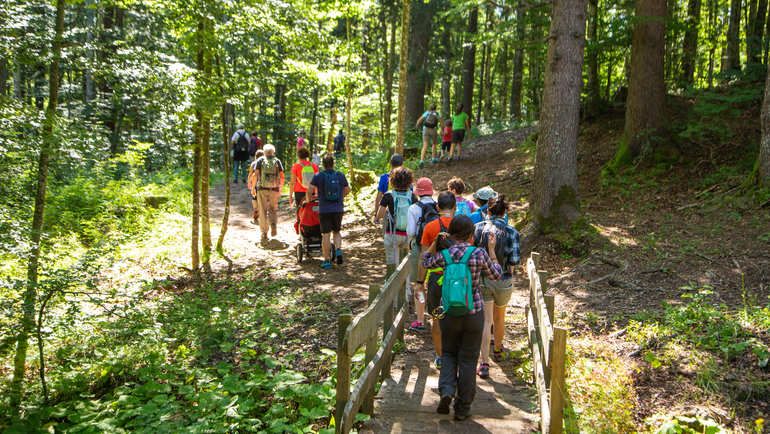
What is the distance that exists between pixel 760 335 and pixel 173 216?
41.8ft

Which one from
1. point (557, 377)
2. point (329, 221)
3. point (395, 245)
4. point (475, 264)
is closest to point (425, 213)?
point (395, 245)

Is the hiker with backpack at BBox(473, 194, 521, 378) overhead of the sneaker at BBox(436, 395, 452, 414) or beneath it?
overhead

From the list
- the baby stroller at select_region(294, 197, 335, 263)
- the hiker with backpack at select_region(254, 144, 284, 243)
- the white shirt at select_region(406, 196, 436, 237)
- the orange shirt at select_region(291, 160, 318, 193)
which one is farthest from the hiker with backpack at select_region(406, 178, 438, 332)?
the hiker with backpack at select_region(254, 144, 284, 243)

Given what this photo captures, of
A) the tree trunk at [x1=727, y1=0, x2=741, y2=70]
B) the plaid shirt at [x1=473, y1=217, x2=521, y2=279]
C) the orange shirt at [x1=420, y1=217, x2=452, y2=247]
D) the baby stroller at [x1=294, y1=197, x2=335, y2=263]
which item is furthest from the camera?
the tree trunk at [x1=727, y1=0, x2=741, y2=70]

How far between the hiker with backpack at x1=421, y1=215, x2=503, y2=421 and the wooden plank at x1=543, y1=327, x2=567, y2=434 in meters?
0.91

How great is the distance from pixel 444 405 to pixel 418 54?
2078cm

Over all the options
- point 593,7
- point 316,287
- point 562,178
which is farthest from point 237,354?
point 593,7

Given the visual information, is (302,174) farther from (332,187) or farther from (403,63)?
(403,63)

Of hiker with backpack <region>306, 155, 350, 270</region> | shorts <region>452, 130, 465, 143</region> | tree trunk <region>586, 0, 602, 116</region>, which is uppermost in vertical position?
tree trunk <region>586, 0, 602, 116</region>

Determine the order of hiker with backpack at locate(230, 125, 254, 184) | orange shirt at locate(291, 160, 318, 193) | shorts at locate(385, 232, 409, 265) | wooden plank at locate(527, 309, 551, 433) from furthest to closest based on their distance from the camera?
hiker with backpack at locate(230, 125, 254, 184), orange shirt at locate(291, 160, 318, 193), shorts at locate(385, 232, 409, 265), wooden plank at locate(527, 309, 551, 433)

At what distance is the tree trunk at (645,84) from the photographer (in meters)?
11.4

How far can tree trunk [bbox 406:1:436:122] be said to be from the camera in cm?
2140

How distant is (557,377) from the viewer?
3346 mm

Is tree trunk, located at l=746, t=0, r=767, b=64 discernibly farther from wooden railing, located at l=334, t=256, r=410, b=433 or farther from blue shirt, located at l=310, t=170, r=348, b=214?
wooden railing, located at l=334, t=256, r=410, b=433
